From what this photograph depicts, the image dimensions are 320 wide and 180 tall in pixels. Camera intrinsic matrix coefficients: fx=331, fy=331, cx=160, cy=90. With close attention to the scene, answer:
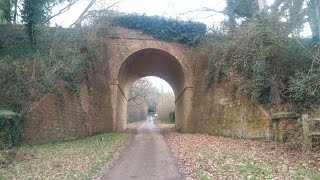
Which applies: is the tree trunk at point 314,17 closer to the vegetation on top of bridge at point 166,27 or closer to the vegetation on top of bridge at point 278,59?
the vegetation on top of bridge at point 278,59

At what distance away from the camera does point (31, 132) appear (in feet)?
50.0

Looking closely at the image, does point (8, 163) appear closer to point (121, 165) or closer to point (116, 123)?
point (121, 165)

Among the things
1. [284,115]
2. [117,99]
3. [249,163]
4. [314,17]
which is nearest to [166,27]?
[117,99]

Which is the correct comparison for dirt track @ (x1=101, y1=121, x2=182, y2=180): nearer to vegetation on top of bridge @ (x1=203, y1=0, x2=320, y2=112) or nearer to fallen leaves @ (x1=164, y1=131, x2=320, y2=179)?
fallen leaves @ (x1=164, y1=131, x2=320, y2=179)

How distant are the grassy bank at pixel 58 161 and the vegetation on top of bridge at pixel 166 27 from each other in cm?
1147

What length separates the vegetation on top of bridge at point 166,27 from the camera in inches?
949

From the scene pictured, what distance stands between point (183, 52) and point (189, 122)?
16.9ft

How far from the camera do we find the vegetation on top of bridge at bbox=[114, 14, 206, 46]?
24.1 metres

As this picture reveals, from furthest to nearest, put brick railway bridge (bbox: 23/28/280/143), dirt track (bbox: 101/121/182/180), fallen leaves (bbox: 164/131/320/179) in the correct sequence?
Answer: brick railway bridge (bbox: 23/28/280/143) → dirt track (bbox: 101/121/182/180) → fallen leaves (bbox: 164/131/320/179)

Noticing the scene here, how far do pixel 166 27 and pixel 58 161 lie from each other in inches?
607

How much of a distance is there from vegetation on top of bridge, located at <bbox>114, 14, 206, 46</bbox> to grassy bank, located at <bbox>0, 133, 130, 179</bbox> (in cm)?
1147

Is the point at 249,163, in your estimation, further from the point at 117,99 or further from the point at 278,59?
the point at 117,99

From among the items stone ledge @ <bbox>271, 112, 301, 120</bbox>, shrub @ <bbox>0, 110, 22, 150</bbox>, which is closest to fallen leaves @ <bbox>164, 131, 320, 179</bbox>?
stone ledge @ <bbox>271, 112, 301, 120</bbox>

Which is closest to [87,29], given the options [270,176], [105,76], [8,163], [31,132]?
[105,76]
